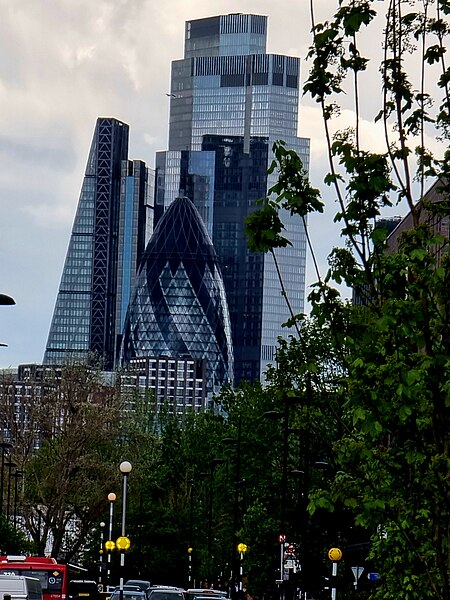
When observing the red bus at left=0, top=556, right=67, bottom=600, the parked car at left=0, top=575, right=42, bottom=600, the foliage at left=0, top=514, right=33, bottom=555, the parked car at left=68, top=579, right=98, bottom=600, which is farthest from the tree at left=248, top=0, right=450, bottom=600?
the foliage at left=0, top=514, right=33, bottom=555

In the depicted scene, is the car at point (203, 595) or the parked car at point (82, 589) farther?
the parked car at point (82, 589)

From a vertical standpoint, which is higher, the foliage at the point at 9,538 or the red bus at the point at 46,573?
the foliage at the point at 9,538

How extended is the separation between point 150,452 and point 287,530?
41.5m

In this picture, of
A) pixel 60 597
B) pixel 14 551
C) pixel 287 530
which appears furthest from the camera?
pixel 14 551

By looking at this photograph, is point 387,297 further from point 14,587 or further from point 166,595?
point 166,595

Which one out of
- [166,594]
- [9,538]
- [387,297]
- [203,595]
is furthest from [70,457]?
[387,297]

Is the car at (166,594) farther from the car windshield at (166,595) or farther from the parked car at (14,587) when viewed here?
the parked car at (14,587)

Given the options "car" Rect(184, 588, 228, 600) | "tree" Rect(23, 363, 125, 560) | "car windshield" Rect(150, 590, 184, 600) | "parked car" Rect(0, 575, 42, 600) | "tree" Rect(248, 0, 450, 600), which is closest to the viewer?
"tree" Rect(248, 0, 450, 600)

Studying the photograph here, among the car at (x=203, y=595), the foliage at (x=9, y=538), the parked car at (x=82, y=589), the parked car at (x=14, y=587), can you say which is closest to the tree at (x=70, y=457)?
the foliage at (x=9, y=538)

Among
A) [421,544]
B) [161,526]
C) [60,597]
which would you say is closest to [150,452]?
[161,526]

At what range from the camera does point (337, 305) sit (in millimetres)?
15023

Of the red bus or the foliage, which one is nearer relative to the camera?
the red bus

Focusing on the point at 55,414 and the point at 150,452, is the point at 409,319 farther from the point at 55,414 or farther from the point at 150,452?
the point at 150,452

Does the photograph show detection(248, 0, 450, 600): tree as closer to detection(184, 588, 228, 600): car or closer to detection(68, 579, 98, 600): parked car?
detection(184, 588, 228, 600): car
